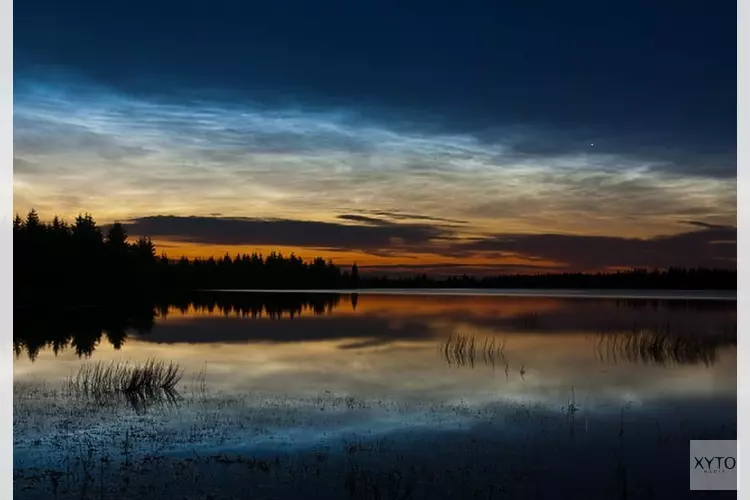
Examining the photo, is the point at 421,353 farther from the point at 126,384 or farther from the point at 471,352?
the point at 126,384

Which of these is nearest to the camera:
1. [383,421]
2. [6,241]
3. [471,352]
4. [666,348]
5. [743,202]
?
[743,202]

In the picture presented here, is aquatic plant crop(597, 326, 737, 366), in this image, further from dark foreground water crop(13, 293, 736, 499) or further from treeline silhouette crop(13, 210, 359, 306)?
treeline silhouette crop(13, 210, 359, 306)

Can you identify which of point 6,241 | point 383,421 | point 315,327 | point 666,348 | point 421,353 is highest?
point 6,241

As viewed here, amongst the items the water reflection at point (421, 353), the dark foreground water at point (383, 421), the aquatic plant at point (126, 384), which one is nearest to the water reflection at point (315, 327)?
the water reflection at point (421, 353)

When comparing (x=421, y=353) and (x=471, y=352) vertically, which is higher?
(x=471, y=352)

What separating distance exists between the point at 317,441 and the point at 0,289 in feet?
21.7

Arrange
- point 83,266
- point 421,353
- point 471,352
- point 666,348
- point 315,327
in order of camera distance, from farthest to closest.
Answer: point 83,266, point 315,327, point 421,353, point 666,348, point 471,352

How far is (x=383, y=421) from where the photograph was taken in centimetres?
1595

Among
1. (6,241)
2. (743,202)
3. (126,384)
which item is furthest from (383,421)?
(743,202)

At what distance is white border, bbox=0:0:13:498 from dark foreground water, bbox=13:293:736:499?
1.53 meters

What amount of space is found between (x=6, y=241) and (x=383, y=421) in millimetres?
8966

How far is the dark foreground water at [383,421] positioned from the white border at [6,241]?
60.2 inches

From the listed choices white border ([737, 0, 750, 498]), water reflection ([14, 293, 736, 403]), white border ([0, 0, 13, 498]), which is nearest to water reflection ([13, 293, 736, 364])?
water reflection ([14, 293, 736, 403])

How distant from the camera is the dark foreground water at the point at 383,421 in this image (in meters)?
11.4
